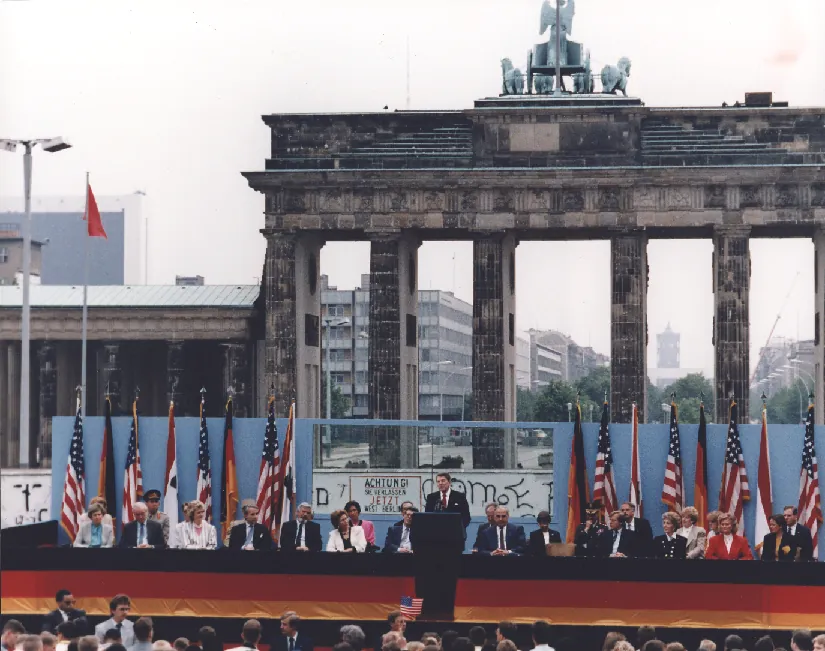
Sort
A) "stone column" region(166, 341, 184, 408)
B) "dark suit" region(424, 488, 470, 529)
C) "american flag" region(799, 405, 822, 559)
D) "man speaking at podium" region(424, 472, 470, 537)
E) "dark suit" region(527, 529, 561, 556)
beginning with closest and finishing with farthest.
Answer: "dark suit" region(527, 529, 561, 556) < "man speaking at podium" region(424, 472, 470, 537) < "dark suit" region(424, 488, 470, 529) < "american flag" region(799, 405, 822, 559) < "stone column" region(166, 341, 184, 408)

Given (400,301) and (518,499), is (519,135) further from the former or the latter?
(518,499)

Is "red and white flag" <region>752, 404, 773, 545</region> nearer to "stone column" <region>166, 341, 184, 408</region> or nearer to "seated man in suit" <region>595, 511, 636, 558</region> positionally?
"seated man in suit" <region>595, 511, 636, 558</region>

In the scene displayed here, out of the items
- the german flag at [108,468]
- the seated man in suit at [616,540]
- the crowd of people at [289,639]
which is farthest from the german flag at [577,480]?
the crowd of people at [289,639]

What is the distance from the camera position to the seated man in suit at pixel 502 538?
25547 mm

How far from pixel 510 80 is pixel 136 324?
22.2m

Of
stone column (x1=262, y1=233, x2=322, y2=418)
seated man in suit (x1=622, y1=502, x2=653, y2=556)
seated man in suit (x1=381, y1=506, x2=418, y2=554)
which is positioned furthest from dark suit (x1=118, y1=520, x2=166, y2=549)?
stone column (x1=262, y1=233, x2=322, y2=418)

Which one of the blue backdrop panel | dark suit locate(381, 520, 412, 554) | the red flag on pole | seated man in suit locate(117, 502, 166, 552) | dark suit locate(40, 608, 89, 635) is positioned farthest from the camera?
the red flag on pole

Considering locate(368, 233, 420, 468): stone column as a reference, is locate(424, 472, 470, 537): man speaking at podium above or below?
below

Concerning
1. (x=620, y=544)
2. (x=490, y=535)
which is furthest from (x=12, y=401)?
(x=620, y=544)

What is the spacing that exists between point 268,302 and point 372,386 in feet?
18.6

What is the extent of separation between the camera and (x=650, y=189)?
71.3m

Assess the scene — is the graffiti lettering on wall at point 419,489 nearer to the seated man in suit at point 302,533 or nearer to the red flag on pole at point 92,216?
the seated man in suit at point 302,533

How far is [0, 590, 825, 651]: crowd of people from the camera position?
17562 mm

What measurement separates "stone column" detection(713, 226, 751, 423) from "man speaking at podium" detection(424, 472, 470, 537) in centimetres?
4288
